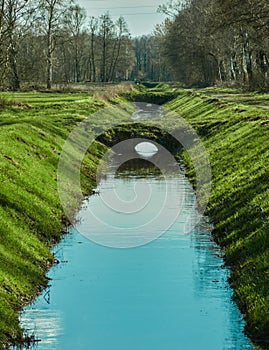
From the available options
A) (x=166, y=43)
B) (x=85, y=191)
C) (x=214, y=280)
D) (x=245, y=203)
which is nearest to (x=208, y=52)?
(x=166, y=43)

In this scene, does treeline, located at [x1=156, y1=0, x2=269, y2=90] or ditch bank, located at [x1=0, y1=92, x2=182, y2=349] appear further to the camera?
treeline, located at [x1=156, y1=0, x2=269, y2=90]

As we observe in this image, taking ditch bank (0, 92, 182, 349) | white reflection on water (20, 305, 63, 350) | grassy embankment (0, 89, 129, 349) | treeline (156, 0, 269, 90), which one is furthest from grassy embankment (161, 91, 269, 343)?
treeline (156, 0, 269, 90)

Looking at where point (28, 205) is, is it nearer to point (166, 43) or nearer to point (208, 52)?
point (208, 52)

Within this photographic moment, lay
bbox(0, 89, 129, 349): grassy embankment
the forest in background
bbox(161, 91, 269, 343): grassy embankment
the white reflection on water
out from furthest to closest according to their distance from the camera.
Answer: the forest in background
bbox(0, 89, 129, 349): grassy embankment
bbox(161, 91, 269, 343): grassy embankment
the white reflection on water

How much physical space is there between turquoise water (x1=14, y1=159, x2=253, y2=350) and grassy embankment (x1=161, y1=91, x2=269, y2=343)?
0.40 meters

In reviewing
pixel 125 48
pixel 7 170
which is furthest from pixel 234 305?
pixel 125 48

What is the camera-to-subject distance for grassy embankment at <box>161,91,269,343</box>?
15594 mm

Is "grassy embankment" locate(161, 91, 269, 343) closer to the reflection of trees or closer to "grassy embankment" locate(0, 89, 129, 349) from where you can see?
the reflection of trees

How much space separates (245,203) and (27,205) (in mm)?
6817

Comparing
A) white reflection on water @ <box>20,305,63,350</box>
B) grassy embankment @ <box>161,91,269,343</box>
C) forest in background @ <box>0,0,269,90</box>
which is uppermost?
forest in background @ <box>0,0,269,90</box>

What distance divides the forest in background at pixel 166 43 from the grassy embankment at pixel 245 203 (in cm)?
532

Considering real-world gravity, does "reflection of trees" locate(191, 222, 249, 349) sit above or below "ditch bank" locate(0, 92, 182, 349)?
below

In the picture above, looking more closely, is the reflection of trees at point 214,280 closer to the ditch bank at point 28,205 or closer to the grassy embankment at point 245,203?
the grassy embankment at point 245,203

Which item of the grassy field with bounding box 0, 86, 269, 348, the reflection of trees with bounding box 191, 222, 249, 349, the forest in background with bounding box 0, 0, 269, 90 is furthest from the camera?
the forest in background with bounding box 0, 0, 269, 90
